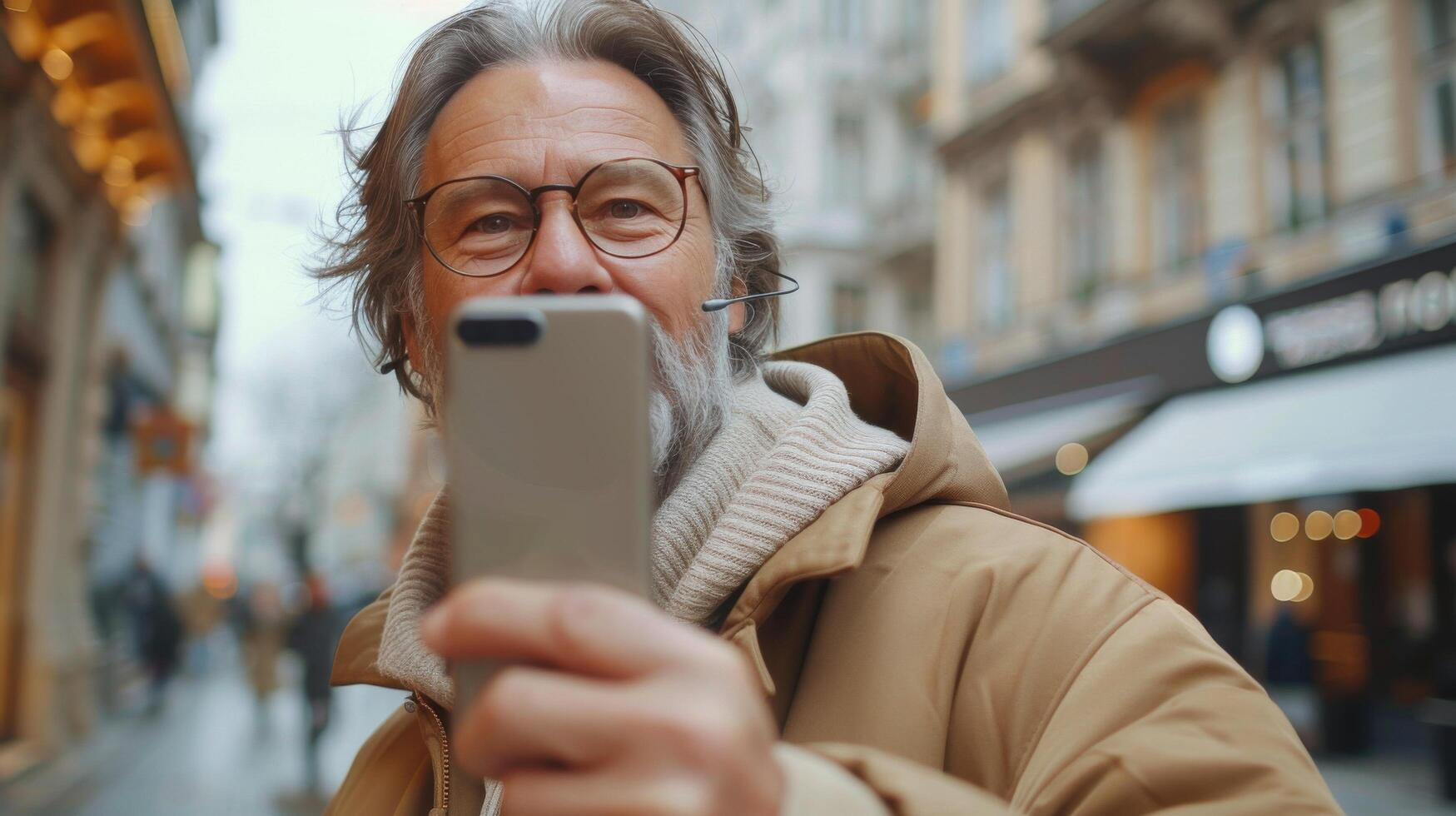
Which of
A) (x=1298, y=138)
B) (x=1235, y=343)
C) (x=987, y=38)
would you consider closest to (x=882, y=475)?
(x=1235, y=343)

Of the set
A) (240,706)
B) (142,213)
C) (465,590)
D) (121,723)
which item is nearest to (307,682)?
(121,723)

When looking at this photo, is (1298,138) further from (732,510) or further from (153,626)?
(153,626)

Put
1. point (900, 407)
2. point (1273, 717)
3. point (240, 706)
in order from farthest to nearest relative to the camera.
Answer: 1. point (240, 706)
2. point (900, 407)
3. point (1273, 717)

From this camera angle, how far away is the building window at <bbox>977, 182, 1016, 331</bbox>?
17062 millimetres

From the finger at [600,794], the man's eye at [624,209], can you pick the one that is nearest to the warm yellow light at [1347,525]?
the man's eye at [624,209]

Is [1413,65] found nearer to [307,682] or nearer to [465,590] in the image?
[307,682]

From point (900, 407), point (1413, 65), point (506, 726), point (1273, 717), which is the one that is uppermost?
point (1413, 65)

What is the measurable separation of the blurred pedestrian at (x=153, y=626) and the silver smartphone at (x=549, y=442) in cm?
1539

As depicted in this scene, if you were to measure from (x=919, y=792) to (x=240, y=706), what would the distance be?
59.8 ft

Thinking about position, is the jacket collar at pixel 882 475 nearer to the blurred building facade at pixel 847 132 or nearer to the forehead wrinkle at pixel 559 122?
the forehead wrinkle at pixel 559 122

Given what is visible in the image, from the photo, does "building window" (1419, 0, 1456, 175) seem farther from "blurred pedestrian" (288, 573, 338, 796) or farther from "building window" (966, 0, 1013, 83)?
"blurred pedestrian" (288, 573, 338, 796)

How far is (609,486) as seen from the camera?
789mm

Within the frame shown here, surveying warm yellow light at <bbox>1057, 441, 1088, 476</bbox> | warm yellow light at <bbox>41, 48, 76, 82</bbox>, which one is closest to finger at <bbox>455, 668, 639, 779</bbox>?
warm yellow light at <bbox>41, 48, 76, 82</bbox>

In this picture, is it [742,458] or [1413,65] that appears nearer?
[742,458]
